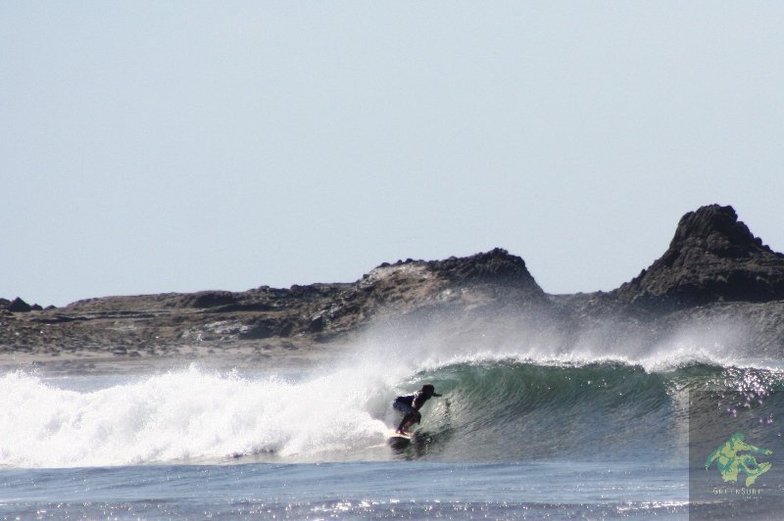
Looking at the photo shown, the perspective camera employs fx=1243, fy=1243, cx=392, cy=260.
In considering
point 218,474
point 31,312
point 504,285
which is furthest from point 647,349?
point 31,312

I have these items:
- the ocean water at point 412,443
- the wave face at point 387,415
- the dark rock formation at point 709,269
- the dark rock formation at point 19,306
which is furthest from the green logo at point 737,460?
the dark rock formation at point 19,306

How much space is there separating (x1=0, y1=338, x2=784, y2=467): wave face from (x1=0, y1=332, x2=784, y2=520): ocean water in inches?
1.7

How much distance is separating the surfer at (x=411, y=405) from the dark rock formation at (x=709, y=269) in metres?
42.9

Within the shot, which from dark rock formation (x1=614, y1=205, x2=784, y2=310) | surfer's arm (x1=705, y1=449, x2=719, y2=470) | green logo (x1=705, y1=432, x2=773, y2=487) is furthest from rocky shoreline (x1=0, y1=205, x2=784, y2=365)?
surfer's arm (x1=705, y1=449, x2=719, y2=470)

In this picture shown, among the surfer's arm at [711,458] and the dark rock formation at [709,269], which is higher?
the dark rock formation at [709,269]

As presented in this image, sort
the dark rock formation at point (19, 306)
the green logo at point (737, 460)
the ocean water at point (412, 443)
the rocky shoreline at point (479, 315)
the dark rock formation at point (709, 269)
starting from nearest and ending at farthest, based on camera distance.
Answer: the ocean water at point (412, 443) < the green logo at point (737, 460) < the rocky shoreline at point (479, 315) < the dark rock formation at point (709, 269) < the dark rock formation at point (19, 306)

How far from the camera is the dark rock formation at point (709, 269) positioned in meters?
62.8

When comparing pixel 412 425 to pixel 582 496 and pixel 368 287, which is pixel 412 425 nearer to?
pixel 582 496

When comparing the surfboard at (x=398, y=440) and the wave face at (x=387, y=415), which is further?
the surfboard at (x=398, y=440)

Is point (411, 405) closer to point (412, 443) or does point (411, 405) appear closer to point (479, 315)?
point (412, 443)

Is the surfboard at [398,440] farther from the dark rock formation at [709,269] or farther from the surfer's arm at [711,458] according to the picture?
the dark rock formation at [709,269]

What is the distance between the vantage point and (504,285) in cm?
6475

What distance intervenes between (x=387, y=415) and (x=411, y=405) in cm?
100

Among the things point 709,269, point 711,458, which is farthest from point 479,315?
point 711,458
